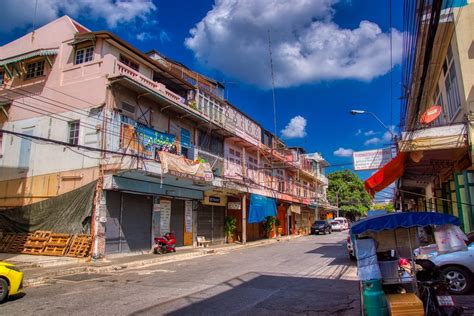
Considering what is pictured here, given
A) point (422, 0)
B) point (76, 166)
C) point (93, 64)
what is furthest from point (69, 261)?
point (422, 0)

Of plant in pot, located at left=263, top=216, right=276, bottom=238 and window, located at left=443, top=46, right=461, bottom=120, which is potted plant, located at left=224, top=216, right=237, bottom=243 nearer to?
plant in pot, located at left=263, top=216, right=276, bottom=238

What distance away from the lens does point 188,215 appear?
23.8 m

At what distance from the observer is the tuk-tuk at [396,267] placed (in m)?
5.80

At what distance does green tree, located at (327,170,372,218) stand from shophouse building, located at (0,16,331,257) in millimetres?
51726

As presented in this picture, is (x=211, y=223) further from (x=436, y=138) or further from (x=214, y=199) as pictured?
(x=436, y=138)

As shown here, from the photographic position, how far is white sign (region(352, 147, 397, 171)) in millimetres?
13969

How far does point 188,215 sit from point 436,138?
53.0 feet

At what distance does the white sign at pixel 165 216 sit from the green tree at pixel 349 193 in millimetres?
56490

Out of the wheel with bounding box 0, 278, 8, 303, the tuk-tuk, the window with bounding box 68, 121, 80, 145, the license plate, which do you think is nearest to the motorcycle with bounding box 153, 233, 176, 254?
the window with bounding box 68, 121, 80, 145

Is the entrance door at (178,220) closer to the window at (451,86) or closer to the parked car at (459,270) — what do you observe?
the window at (451,86)

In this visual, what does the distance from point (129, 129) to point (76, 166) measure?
10.6 feet

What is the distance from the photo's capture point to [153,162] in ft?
59.2

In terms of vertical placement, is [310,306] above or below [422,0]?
below

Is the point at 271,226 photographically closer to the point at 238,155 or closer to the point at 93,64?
the point at 238,155
